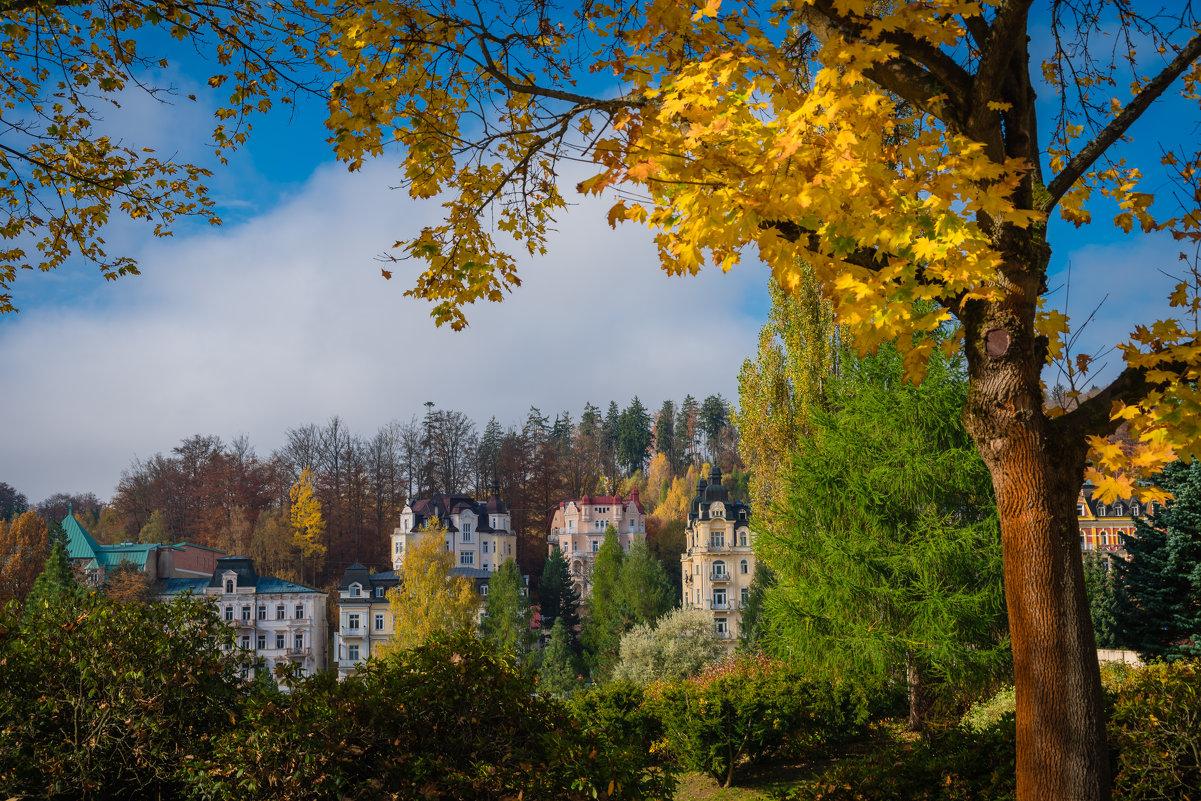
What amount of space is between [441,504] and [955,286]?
4919 centimetres

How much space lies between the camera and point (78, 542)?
4278 centimetres

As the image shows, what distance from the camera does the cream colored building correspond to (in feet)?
127

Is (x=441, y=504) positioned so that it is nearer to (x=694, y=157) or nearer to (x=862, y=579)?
(x=862, y=579)

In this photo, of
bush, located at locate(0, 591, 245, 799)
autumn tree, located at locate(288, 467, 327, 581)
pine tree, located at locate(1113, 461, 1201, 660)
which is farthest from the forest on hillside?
bush, located at locate(0, 591, 245, 799)

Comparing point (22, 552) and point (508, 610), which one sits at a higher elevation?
point (22, 552)

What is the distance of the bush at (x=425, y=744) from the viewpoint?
3.93m

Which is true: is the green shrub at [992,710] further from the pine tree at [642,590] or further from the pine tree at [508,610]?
the pine tree at [508,610]

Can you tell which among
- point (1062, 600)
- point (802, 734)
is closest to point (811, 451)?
point (802, 734)

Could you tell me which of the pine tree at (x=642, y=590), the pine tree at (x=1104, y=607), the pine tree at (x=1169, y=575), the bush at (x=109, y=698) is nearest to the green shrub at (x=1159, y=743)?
the bush at (x=109, y=698)

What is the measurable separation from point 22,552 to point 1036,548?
44830mm

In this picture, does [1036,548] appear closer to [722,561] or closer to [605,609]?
[605,609]

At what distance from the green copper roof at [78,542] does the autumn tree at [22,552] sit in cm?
268

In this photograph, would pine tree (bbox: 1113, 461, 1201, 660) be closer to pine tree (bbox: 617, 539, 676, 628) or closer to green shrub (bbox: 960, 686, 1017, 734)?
green shrub (bbox: 960, 686, 1017, 734)

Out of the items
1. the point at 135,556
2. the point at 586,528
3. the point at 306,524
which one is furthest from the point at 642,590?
the point at 135,556
